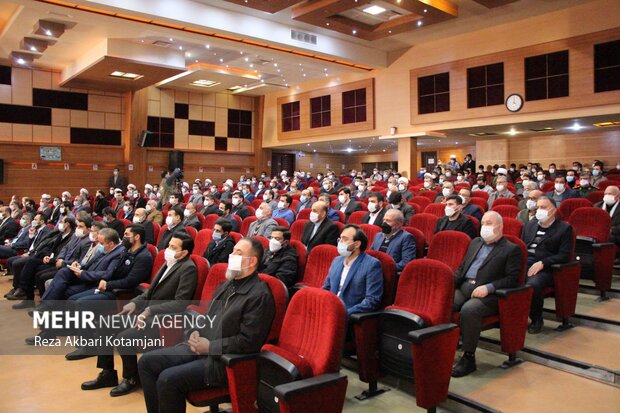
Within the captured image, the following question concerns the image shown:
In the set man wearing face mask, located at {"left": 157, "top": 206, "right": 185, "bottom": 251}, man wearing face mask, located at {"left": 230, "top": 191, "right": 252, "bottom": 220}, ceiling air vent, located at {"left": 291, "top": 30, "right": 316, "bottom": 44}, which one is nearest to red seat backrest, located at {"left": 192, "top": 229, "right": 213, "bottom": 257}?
man wearing face mask, located at {"left": 157, "top": 206, "right": 185, "bottom": 251}

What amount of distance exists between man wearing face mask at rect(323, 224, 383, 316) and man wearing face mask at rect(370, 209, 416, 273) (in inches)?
29.9

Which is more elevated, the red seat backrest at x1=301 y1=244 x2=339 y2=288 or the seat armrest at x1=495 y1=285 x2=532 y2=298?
the red seat backrest at x1=301 y1=244 x2=339 y2=288

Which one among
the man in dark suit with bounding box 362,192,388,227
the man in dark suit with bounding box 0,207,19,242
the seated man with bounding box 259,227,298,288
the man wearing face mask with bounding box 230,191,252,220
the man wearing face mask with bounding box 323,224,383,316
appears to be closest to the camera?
the man wearing face mask with bounding box 323,224,383,316

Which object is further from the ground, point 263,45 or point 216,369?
point 263,45

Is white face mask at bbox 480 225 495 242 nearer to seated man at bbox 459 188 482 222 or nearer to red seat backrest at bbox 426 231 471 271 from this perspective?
red seat backrest at bbox 426 231 471 271

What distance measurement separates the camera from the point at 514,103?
423 inches

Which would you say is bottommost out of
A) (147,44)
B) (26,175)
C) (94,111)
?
(26,175)

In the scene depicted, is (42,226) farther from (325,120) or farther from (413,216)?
(325,120)

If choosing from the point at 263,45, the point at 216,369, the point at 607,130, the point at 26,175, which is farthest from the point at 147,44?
the point at 607,130

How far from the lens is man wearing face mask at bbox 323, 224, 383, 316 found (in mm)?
2912

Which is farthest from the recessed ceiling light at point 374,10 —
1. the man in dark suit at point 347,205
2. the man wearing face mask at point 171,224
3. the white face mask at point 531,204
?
the man wearing face mask at point 171,224

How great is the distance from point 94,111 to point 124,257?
→ 39.3 ft

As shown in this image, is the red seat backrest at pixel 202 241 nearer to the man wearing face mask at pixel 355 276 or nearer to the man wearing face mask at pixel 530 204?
the man wearing face mask at pixel 355 276

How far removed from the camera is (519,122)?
10930 mm
